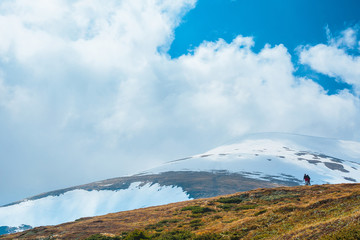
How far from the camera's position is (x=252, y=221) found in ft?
72.8

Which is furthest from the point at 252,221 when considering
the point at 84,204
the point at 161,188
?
the point at 84,204

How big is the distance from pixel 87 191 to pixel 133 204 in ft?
166

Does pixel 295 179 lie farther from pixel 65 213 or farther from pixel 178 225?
pixel 178 225

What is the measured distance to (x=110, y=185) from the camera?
177 m

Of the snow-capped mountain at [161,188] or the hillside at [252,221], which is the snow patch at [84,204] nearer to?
the snow-capped mountain at [161,188]

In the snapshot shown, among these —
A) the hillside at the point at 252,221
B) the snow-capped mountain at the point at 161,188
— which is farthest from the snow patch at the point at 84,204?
the hillside at the point at 252,221

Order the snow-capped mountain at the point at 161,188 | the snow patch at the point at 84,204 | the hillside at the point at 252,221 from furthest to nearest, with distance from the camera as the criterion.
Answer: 1. the snow-capped mountain at the point at 161,188
2. the snow patch at the point at 84,204
3. the hillside at the point at 252,221

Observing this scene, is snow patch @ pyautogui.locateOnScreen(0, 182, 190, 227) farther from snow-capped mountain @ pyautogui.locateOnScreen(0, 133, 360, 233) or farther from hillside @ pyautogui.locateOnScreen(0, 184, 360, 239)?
hillside @ pyautogui.locateOnScreen(0, 184, 360, 239)

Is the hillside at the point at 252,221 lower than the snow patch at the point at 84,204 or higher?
higher

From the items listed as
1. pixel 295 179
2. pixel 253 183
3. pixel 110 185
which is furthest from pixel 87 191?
pixel 295 179

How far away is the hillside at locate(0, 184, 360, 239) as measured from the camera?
50.5ft

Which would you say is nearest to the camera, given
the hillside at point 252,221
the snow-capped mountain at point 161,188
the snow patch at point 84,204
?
the hillside at point 252,221

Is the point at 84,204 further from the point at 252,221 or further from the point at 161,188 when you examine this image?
the point at 252,221

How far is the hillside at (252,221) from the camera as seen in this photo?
15.4 m
